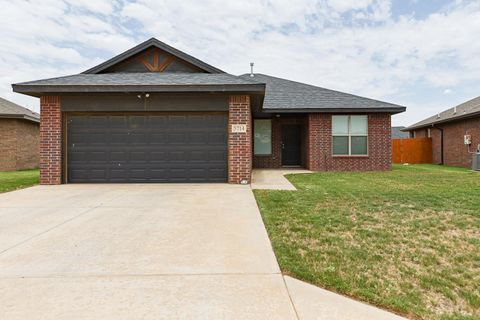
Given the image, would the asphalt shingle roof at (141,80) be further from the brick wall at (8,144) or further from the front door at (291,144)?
the brick wall at (8,144)

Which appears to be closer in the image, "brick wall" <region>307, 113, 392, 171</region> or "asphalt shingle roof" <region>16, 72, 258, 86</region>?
"asphalt shingle roof" <region>16, 72, 258, 86</region>

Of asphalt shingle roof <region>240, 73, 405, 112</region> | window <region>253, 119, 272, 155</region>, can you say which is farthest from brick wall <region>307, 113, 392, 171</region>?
window <region>253, 119, 272, 155</region>

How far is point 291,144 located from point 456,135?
10.7 m

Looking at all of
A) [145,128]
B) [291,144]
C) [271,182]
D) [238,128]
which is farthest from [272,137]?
[145,128]

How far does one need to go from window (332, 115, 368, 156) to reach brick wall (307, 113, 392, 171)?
7.4 inches

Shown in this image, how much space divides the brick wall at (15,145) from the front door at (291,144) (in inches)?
572

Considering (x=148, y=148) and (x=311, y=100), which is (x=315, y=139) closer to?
(x=311, y=100)

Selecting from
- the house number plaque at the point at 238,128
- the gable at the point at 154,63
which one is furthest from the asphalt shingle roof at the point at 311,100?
the house number plaque at the point at 238,128

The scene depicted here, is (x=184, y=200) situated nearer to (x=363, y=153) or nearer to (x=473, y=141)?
(x=363, y=153)

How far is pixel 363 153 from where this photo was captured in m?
14.4

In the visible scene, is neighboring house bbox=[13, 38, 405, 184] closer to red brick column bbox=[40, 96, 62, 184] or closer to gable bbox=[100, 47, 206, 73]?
red brick column bbox=[40, 96, 62, 184]

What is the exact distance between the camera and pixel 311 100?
14883mm

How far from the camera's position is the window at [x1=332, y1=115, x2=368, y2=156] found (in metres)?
14.2

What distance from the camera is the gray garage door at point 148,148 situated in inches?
375
